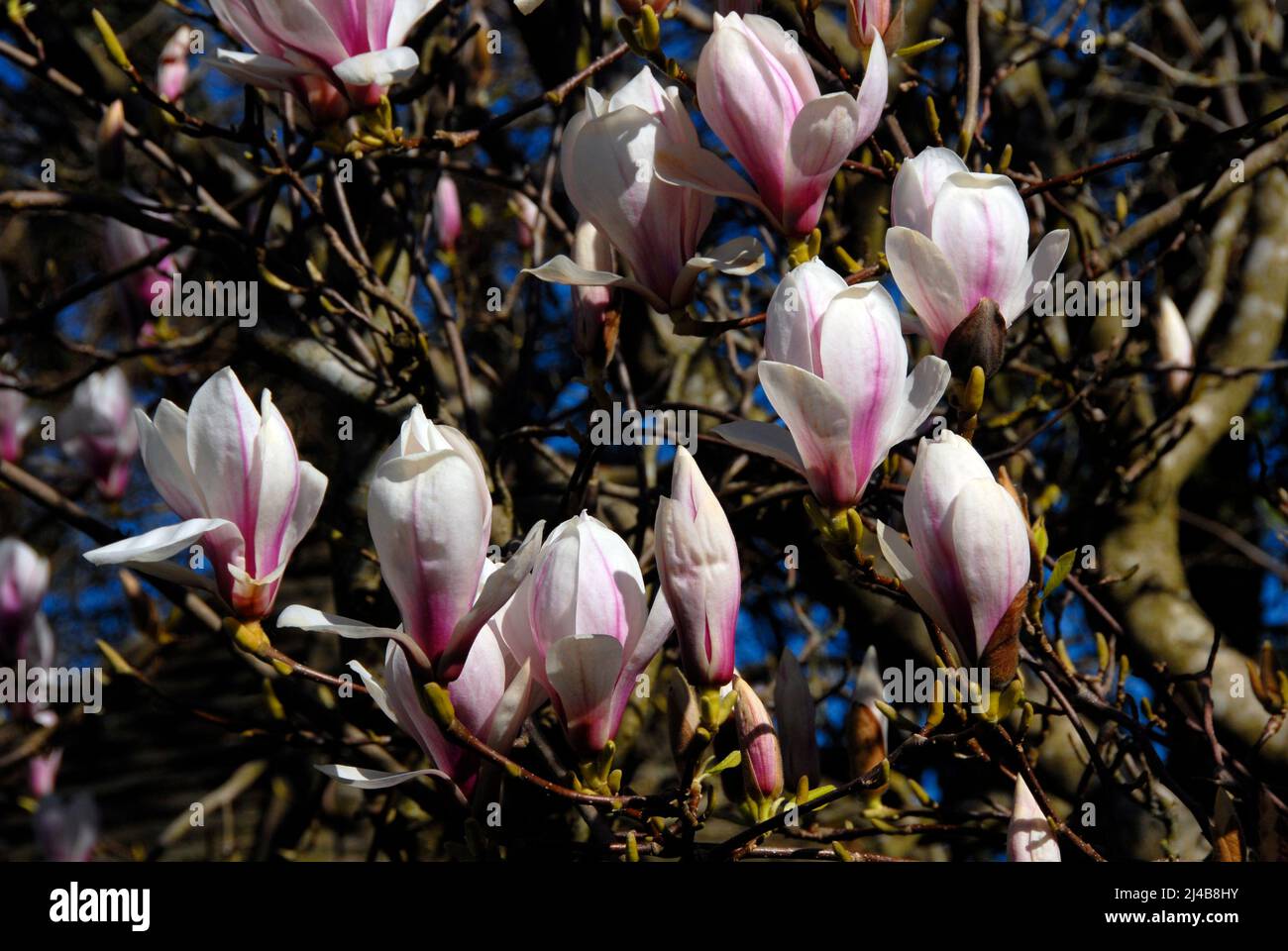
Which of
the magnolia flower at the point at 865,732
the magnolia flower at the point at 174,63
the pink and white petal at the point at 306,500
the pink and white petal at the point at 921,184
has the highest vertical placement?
the magnolia flower at the point at 174,63

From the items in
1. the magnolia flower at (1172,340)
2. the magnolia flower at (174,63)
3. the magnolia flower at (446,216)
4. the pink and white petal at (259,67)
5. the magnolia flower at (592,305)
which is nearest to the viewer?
the pink and white petal at (259,67)

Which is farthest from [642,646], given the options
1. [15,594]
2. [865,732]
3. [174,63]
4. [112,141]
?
[174,63]

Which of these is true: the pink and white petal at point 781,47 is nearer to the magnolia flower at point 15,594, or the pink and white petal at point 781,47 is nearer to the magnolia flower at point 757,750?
the magnolia flower at point 757,750

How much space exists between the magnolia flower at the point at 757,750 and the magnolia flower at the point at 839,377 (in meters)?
0.17

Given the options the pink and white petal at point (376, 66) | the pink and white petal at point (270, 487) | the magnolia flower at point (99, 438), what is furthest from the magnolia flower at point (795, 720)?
the magnolia flower at point (99, 438)

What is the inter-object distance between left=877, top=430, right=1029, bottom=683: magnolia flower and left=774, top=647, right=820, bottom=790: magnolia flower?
0.76ft

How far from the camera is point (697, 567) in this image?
85 centimetres

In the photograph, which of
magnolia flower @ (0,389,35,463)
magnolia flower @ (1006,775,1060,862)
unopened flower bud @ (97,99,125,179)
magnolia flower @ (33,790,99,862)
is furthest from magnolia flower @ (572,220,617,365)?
magnolia flower @ (33,790,99,862)

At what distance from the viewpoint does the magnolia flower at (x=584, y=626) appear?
2.74 ft

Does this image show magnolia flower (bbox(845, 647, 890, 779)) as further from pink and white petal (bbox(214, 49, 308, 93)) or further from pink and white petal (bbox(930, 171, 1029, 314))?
pink and white petal (bbox(214, 49, 308, 93))

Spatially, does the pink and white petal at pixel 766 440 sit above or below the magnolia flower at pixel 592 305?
below

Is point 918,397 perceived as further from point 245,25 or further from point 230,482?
point 245,25

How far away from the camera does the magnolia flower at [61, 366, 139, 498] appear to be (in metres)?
2.21
